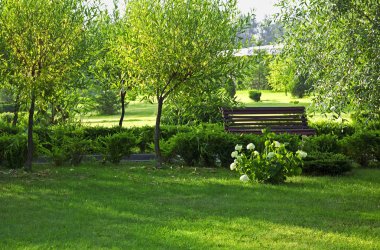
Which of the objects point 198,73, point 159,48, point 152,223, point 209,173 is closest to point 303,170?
point 209,173

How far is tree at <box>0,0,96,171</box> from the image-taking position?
1101 centimetres

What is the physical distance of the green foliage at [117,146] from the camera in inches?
504

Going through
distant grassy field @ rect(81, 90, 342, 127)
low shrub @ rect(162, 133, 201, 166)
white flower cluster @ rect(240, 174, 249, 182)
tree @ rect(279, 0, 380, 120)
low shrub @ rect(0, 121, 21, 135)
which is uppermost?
tree @ rect(279, 0, 380, 120)

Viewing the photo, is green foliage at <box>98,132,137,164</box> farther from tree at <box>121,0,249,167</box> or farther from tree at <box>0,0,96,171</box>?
tree at <box>0,0,96,171</box>

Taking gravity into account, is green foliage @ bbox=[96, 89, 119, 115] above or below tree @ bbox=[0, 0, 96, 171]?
below

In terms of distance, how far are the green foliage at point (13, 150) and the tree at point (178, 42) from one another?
2.79 m

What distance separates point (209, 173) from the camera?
39.7 feet

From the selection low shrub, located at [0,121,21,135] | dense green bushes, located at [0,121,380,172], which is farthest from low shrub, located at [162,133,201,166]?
low shrub, located at [0,121,21,135]

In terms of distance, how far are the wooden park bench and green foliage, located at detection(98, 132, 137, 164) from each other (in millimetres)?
2769

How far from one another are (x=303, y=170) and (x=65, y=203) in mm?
5204

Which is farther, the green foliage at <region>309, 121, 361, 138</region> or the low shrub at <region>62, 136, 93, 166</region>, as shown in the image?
the green foliage at <region>309, 121, 361, 138</region>

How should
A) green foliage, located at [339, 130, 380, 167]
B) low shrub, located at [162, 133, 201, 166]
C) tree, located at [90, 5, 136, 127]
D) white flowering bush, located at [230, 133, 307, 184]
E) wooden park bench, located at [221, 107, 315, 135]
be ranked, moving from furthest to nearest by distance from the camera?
tree, located at [90, 5, 136, 127] < wooden park bench, located at [221, 107, 315, 135] < green foliage, located at [339, 130, 380, 167] < low shrub, located at [162, 133, 201, 166] < white flowering bush, located at [230, 133, 307, 184]

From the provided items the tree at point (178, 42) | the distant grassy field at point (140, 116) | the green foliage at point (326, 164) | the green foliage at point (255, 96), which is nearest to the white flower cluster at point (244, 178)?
the green foliage at point (326, 164)

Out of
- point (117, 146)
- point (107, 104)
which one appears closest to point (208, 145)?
point (117, 146)
